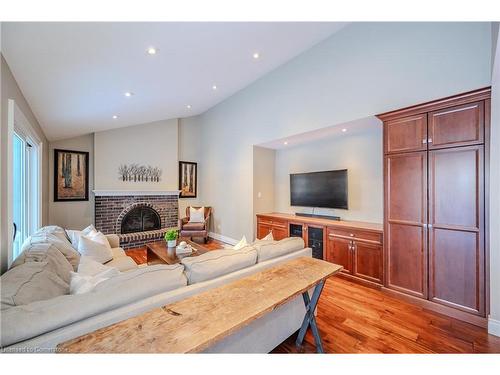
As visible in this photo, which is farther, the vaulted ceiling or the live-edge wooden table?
the vaulted ceiling

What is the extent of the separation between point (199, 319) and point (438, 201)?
272 centimetres

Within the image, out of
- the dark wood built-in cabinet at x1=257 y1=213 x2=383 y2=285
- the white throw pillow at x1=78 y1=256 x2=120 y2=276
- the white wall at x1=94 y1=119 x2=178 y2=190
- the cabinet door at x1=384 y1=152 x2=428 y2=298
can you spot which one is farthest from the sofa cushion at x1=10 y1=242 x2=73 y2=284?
the white wall at x1=94 y1=119 x2=178 y2=190

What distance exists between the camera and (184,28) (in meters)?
2.13

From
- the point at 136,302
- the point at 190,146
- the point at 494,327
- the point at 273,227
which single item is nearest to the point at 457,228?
the point at 494,327

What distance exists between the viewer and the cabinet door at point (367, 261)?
9.69ft

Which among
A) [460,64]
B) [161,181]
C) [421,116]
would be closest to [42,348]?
[421,116]

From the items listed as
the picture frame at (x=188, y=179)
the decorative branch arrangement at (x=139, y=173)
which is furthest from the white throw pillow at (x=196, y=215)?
→ the decorative branch arrangement at (x=139, y=173)

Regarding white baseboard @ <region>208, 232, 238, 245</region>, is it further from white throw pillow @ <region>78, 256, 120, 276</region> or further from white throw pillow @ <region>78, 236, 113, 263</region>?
white throw pillow @ <region>78, 256, 120, 276</region>

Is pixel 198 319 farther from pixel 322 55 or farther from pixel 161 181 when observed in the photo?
pixel 161 181

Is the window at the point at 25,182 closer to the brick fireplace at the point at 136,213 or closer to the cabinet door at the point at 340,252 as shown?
the brick fireplace at the point at 136,213

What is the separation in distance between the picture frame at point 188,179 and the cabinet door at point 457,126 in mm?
5584

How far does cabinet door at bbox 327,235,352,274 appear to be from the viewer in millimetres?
→ 3273

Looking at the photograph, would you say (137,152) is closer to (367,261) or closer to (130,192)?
(130,192)
